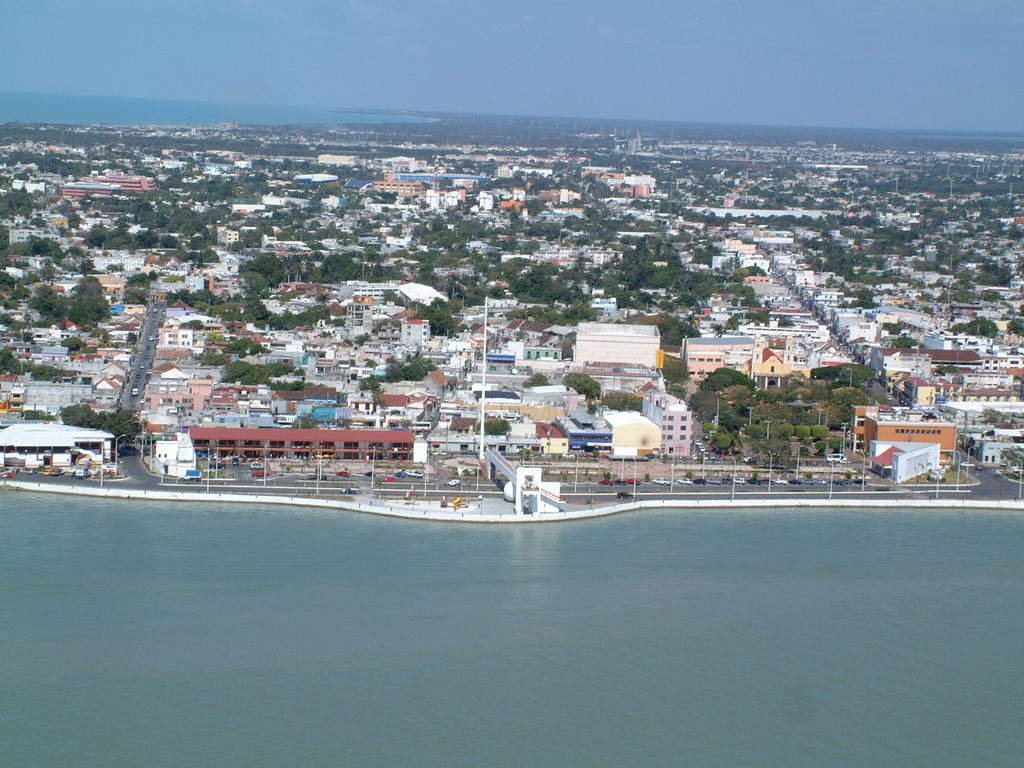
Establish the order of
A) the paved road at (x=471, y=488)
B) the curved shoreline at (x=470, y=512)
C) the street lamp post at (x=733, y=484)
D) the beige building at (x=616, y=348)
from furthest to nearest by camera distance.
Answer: the beige building at (x=616, y=348)
the street lamp post at (x=733, y=484)
the paved road at (x=471, y=488)
the curved shoreline at (x=470, y=512)

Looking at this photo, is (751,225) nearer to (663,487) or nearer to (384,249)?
(384,249)

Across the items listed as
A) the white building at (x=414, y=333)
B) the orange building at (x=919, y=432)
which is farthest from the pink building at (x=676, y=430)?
the white building at (x=414, y=333)

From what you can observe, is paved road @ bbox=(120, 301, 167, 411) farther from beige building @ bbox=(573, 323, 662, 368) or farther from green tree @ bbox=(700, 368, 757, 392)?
green tree @ bbox=(700, 368, 757, 392)

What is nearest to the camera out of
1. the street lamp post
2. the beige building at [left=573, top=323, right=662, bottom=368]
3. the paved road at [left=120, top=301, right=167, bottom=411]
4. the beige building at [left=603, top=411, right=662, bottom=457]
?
the street lamp post

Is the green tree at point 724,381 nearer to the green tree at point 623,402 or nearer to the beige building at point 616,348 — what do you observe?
the beige building at point 616,348

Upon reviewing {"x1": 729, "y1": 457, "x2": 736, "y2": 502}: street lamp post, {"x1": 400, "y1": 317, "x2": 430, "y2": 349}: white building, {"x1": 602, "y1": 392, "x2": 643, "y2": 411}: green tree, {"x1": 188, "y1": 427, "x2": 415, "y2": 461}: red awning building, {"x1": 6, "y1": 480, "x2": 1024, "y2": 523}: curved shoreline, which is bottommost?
{"x1": 6, "y1": 480, "x2": 1024, "y2": 523}: curved shoreline

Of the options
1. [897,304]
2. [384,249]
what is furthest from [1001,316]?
[384,249]

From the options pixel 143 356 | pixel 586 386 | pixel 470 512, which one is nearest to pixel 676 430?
pixel 586 386

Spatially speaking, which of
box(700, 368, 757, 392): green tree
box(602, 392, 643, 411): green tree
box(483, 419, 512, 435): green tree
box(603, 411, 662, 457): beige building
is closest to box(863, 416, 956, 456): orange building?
box(603, 411, 662, 457): beige building
